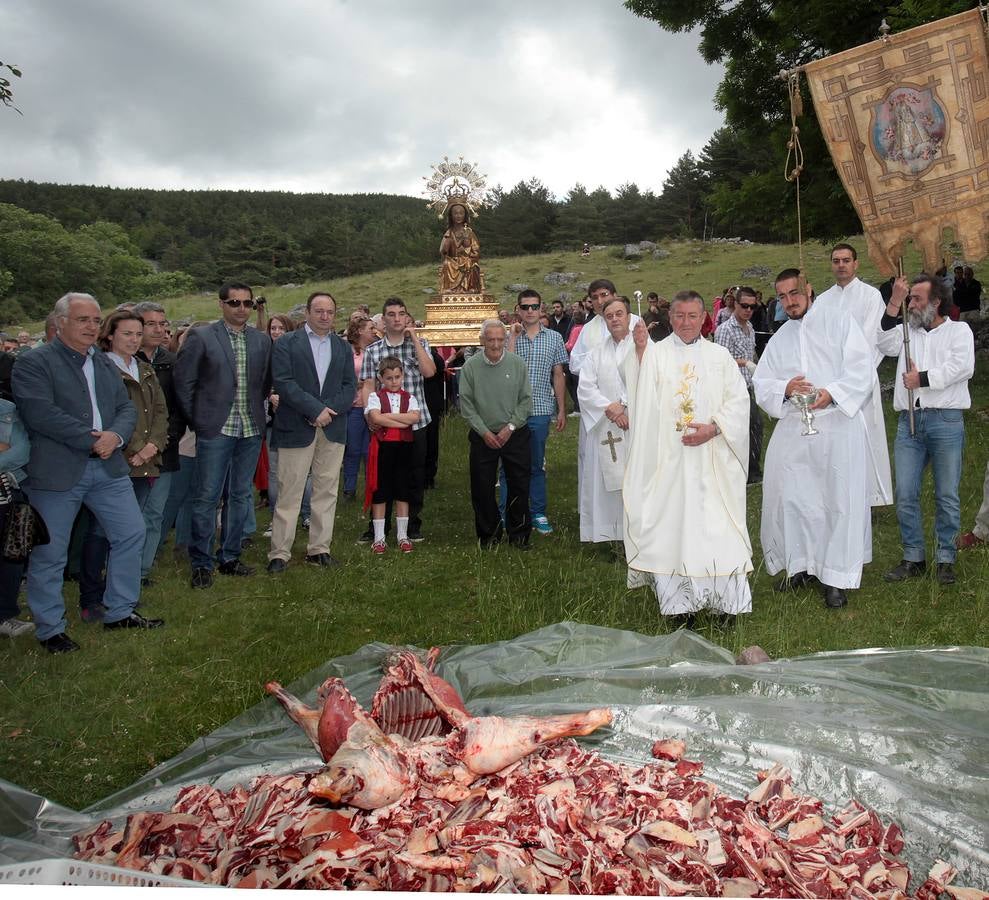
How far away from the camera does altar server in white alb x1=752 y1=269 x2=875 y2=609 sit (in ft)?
22.0

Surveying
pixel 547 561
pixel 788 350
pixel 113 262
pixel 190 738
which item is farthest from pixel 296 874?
pixel 113 262

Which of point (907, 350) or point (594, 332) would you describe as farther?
point (594, 332)

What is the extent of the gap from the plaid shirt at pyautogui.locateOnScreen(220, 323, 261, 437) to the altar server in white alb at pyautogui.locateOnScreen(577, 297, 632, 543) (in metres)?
2.97

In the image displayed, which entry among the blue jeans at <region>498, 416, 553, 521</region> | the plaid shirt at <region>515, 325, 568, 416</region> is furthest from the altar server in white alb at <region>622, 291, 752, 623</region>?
the plaid shirt at <region>515, 325, 568, 416</region>

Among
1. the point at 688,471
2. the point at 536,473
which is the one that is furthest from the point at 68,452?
the point at 536,473

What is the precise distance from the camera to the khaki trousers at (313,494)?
7.88 m

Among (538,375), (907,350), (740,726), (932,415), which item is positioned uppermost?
(538,375)

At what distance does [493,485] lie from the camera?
869cm

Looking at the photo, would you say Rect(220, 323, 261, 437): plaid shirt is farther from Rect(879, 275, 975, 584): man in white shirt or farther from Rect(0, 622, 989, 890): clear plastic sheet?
Rect(879, 275, 975, 584): man in white shirt

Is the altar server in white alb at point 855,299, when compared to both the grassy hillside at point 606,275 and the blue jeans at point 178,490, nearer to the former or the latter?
the blue jeans at point 178,490

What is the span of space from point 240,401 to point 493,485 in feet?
8.37

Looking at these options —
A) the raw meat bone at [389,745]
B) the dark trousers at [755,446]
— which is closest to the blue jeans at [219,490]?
the raw meat bone at [389,745]

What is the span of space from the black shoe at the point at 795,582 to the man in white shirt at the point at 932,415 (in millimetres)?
600

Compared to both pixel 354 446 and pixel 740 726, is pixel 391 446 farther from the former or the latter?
pixel 740 726
